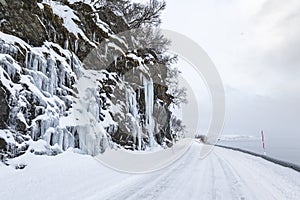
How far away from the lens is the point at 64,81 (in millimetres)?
8445

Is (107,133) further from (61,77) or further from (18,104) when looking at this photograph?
(18,104)

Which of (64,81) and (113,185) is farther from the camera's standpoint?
(64,81)

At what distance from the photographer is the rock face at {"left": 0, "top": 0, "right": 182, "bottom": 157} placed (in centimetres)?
631

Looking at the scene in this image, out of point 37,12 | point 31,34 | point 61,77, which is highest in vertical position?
point 37,12

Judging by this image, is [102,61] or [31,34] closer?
[31,34]

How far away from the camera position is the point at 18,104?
6.27 m

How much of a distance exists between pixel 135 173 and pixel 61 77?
395 cm

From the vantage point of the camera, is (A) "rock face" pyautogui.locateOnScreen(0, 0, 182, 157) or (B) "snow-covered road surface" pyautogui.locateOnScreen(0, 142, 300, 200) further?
(A) "rock face" pyautogui.locateOnScreen(0, 0, 182, 157)

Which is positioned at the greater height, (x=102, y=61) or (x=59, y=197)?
(x=102, y=61)

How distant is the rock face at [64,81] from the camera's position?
20.7 ft

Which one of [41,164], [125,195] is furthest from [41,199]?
[41,164]

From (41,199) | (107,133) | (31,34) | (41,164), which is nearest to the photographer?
(41,199)

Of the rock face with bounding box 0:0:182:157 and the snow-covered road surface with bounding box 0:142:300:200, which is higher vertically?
the rock face with bounding box 0:0:182:157

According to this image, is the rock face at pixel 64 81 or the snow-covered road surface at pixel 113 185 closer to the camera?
the snow-covered road surface at pixel 113 185
